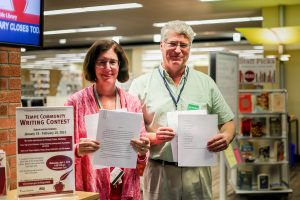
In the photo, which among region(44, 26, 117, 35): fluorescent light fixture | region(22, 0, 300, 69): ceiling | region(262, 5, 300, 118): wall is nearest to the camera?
region(262, 5, 300, 118): wall

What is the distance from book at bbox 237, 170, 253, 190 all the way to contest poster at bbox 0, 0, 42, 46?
517 cm

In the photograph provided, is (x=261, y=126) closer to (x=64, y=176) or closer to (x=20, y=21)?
(x=20, y=21)

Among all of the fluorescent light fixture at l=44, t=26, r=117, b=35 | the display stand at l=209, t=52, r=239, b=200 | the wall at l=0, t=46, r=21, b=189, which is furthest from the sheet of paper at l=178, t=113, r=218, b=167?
the fluorescent light fixture at l=44, t=26, r=117, b=35

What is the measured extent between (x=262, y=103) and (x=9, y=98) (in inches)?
206

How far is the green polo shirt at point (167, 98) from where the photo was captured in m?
2.68

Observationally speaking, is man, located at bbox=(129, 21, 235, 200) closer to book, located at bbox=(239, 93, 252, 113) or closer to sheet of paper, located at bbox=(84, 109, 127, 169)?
sheet of paper, located at bbox=(84, 109, 127, 169)

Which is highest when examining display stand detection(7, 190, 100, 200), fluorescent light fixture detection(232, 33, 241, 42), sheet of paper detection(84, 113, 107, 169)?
fluorescent light fixture detection(232, 33, 241, 42)

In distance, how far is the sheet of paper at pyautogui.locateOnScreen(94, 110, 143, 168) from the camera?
2.17 m

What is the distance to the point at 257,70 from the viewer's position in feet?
23.4

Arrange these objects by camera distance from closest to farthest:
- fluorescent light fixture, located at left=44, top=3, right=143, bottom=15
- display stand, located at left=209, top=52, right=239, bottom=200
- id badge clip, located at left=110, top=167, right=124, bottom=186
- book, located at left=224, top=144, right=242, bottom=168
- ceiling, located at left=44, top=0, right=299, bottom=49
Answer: id badge clip, located at left=110, top=167, right=124, bottom=186
book, located at left=224, top=144, right=242, bottom=168
display stand, located at left=209, top=52, right=239, bottom=200
ceiling, located at left=44, top=0, right=299, bottom=49
fluorescent light fixture, located at left=44, top=3, right=143, bottom=15

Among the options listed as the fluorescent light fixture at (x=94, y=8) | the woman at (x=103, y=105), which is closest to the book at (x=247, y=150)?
the fluorescent light fixture at (x=94, y=8)

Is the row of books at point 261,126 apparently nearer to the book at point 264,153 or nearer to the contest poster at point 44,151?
the book at point 264,153

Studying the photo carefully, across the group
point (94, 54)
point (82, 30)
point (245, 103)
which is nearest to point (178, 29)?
point (94, 54)

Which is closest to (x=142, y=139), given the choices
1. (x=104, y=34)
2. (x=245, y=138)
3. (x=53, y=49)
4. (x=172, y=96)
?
(x=172, y=96)
